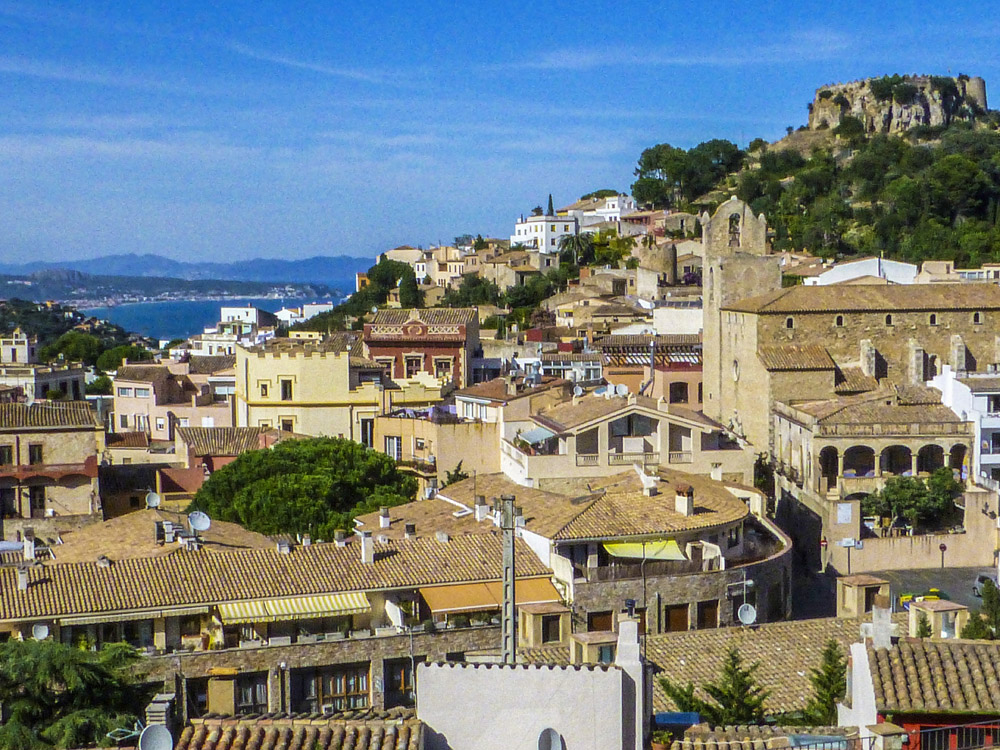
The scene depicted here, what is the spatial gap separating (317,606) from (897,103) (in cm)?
10584

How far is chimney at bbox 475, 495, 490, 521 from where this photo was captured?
26953mm

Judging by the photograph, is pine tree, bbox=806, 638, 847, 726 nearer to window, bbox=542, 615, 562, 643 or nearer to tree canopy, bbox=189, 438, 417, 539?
window, bbox=542, 615, 562, 643

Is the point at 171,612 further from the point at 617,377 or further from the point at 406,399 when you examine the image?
the point at 617,377

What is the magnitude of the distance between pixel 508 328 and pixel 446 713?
196 ft

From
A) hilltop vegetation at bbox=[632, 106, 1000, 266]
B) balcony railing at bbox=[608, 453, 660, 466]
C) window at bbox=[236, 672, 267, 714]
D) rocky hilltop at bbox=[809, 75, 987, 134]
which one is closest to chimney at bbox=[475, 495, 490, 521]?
balcony railing at bbox=[608, 453, 660, 466]

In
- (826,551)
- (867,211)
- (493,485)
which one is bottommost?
(826,551)

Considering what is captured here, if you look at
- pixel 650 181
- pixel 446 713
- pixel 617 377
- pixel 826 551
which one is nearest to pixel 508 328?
pixel 617 377

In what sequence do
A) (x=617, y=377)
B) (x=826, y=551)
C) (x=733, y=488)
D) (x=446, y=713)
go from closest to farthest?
(x=446, y=713) < (x=733, y=488) < (x=826, y=551) < (x=617, y=377)

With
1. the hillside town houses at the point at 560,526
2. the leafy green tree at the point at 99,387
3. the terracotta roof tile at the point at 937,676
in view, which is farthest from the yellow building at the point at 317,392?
the terracotta roof tile at the point at 937,676

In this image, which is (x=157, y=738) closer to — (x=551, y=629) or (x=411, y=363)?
(x=551, y=629)

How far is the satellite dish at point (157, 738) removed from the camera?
10891mm

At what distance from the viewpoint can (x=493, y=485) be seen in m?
30.9

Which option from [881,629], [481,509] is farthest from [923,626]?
[481,509]

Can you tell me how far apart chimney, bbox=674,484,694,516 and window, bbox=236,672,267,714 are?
29.3ft
